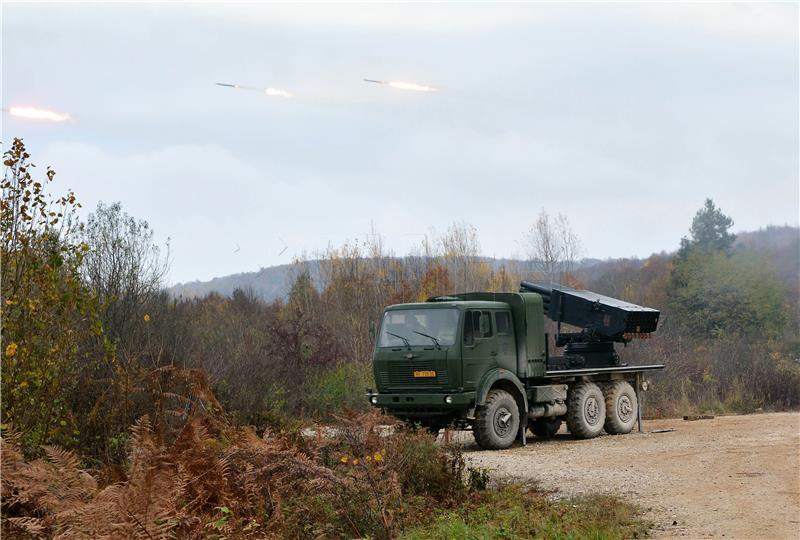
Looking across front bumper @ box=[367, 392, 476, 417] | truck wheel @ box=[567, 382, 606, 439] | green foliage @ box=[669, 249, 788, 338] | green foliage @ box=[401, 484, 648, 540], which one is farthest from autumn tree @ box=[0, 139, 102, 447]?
green foliage @ box=[669, 249, 788, 338]

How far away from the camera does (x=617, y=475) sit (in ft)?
44.9

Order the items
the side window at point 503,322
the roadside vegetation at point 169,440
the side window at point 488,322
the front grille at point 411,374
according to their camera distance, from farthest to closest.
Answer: the side window at point 503,322 < the side window at point 488,322 < the front grille at point 411,374 < the roadside vegetation at point 169,440

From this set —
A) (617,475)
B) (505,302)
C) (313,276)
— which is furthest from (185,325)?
(313,276)

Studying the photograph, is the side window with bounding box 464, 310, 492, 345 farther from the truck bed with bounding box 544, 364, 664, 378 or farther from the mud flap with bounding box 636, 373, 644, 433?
Result: the mud flap with bounding box 636, 373, 644, 433

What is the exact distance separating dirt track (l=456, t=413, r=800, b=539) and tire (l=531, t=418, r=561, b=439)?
8.6 inches

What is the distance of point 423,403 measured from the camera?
17094 mm

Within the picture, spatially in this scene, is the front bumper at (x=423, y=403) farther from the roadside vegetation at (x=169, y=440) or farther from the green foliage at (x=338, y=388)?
the green foliage at (x=338, y=388)

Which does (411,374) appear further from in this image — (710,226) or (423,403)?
(710,226)

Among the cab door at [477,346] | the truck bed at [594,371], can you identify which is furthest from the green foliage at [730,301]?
the cab door at [477,346]

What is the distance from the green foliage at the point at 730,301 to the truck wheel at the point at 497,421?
23425 millimetres

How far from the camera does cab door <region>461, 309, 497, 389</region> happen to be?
17.1 m

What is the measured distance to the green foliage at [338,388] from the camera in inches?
904

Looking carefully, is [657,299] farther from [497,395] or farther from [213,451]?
[213,451]

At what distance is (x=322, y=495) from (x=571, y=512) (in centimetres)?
269
